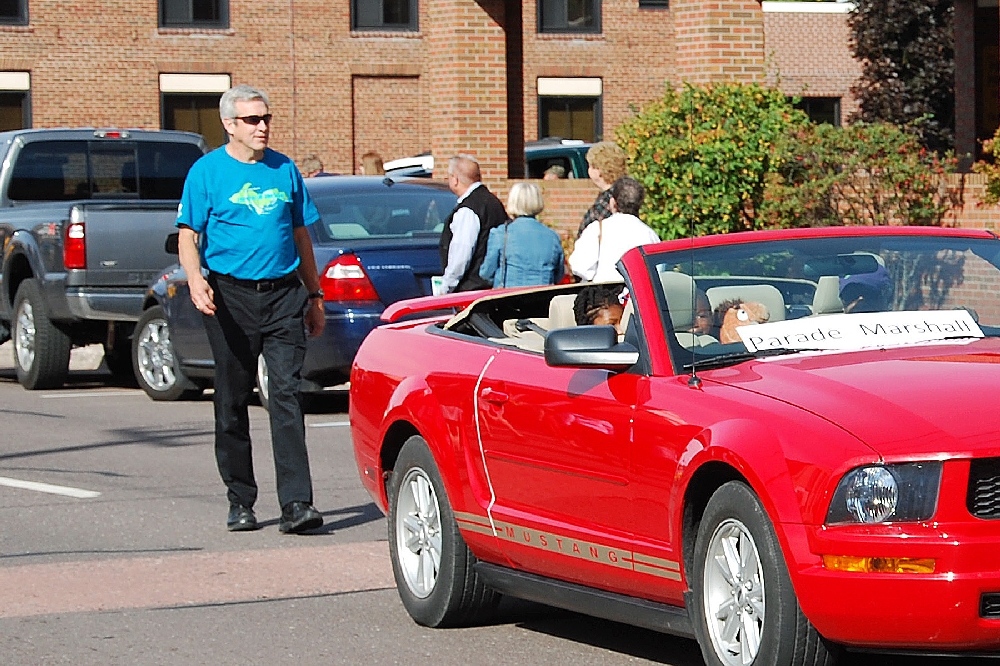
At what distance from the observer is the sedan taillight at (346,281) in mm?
13680

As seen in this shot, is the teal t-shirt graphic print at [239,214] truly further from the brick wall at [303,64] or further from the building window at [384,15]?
the building window at [384,15]

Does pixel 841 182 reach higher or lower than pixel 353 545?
higher

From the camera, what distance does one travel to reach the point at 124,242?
54.1 ft

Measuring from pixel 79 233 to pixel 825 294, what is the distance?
1103cm

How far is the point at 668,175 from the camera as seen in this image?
18844 millimetres

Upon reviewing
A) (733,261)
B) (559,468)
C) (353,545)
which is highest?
(733,261)

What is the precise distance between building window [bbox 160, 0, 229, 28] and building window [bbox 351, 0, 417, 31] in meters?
2.73

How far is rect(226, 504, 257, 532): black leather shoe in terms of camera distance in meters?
9.39

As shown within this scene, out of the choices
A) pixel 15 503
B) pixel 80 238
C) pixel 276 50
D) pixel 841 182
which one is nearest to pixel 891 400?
pixel 15 503

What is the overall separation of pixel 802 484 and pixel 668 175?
1392cm

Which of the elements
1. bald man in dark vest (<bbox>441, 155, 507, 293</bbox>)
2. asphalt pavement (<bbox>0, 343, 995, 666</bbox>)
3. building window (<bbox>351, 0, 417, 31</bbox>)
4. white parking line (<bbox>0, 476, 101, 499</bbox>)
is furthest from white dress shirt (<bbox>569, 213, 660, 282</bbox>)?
building window (<bbox>351, 0, 417, 31</bbox>)

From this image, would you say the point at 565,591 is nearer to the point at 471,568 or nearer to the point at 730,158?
the point at 471,568

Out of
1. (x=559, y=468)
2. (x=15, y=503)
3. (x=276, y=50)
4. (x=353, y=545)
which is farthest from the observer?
(x=276, y=50)

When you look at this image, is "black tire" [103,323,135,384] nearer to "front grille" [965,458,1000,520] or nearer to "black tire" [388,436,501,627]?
"black tire" [388,436,501,627]
